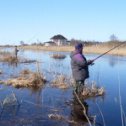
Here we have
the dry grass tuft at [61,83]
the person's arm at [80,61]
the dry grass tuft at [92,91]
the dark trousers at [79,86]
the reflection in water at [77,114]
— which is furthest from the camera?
the dry grass tuft at [61,83]

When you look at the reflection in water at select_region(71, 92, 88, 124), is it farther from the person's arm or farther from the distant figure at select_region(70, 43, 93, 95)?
the person's arm

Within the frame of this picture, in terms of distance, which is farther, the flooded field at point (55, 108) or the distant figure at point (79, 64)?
the distant figure at point (79, 64)

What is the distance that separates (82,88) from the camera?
1085 cm

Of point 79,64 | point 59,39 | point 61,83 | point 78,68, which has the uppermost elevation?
point 79,64

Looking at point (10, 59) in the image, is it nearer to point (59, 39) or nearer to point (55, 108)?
point (55, 108)

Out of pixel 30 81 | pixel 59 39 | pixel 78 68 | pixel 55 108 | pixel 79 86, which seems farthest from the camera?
pixel 59 39

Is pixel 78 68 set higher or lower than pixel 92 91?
higher

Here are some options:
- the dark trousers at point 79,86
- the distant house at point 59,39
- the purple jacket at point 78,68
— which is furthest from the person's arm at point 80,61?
the distant house at point 59,39

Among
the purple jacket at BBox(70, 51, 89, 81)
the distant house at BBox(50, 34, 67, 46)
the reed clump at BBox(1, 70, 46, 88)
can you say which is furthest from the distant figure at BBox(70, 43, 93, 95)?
the distant house at BBox(50, 34, 67, 46)

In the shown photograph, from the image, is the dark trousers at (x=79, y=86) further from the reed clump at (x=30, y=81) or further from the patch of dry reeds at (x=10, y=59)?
the patch of dry reeds at (x=10, y=59)

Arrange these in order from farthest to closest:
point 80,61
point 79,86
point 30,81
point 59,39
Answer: point 59,39 → point 30,81 → point 79,86 → point 80,61

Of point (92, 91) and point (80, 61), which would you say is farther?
point (92, 91)

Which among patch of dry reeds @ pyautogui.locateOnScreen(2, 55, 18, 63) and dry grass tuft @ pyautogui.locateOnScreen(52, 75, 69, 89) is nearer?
dry grass tuft @ pyautogui.locateOnScreen(52, 75, 69, 89)

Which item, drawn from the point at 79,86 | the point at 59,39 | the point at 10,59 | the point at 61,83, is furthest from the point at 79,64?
the point at 59,39
